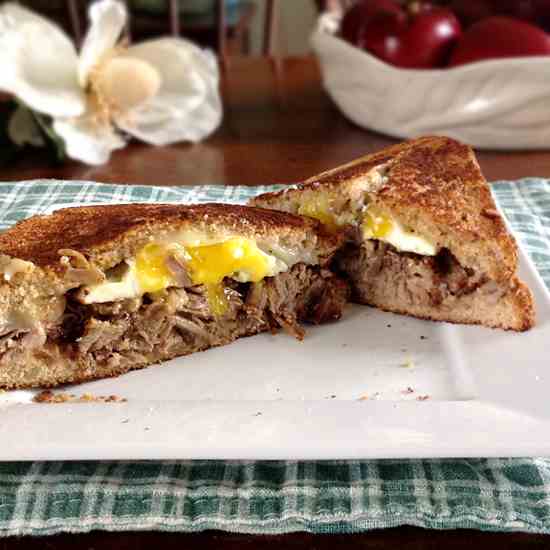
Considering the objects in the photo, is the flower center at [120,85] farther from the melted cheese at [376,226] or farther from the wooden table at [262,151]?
the melted cheese at [376,226]

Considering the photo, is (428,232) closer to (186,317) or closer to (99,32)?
(186,317)

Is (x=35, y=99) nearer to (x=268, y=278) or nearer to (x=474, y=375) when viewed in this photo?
(x=268, y=278)

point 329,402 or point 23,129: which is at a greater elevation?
point 329,402

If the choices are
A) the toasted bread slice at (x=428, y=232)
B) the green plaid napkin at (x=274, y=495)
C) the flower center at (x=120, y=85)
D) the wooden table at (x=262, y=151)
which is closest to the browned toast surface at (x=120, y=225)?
the toasted bread slice at (x=428, y=232)

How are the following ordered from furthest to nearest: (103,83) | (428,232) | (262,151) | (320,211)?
(262,151) < (103,83) < (320,211) < (428,232)

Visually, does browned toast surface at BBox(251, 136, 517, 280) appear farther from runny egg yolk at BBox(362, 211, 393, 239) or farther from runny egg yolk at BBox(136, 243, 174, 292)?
runny egg yolk at BBox(136, 243, 174, 292)

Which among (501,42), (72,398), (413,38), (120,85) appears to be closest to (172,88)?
(120,85)

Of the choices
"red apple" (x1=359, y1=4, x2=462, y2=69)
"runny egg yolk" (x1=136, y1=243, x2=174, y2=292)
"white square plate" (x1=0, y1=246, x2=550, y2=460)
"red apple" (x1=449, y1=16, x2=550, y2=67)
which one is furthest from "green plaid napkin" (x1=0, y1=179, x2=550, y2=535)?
"red apple" (x1=359, y1=4, x2=462, y2=69)
